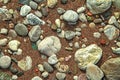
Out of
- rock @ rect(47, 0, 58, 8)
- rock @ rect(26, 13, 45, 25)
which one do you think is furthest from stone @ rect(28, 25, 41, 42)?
rock @ rect(47, 0, 58, 8)

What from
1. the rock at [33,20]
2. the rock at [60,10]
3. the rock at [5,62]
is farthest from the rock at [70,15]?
the rock at [5,62]

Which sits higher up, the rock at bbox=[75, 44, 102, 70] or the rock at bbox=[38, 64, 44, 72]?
the rock at bbox=[75, 44, 102, 70]

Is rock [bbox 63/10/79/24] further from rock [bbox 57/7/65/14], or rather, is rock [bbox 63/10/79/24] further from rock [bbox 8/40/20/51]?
rock [bbox 8/40/20/51]

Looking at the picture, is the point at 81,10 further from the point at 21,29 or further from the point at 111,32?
the point at 21,29

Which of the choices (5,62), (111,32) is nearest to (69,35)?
(111,32)

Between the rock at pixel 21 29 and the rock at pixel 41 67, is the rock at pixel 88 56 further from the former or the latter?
the rock at pixel 21 29
